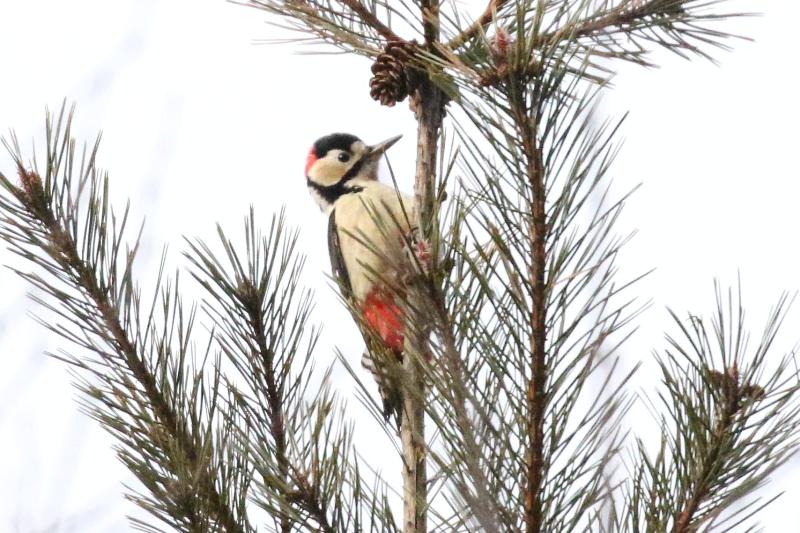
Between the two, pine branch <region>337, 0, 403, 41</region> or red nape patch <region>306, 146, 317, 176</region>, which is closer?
pine branch <region>337, 0, 403, 41</region>

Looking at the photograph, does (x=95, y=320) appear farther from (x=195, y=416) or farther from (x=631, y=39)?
(x=631, y=39)

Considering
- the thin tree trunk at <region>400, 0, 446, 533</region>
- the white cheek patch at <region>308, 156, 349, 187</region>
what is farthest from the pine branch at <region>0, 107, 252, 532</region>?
the white cheek patch at <region>308, 156, 349, 187</region>

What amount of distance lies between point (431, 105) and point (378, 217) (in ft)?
3.14

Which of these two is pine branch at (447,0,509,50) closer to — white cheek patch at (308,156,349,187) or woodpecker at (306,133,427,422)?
woodpecker at (306,133,427,422)

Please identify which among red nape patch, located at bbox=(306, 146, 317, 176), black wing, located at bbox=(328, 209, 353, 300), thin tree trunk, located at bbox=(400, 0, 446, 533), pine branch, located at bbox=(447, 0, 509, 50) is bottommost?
thin tree trunk, located at bbox=(400, 0, 446, 533)

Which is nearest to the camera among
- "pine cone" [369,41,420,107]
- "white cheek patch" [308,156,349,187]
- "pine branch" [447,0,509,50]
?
"pine branch" [447,0,509,50]

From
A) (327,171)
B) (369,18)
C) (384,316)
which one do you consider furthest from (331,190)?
(369,18)

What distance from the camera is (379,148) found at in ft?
15.0

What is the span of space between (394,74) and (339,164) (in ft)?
7.68

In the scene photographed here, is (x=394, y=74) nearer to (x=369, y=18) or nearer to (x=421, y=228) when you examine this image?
(x=369, y=18)

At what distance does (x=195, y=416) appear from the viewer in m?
1.91

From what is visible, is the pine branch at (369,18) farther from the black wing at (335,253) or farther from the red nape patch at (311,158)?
the red nape patch at (311,158)

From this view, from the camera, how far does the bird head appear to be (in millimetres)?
4648

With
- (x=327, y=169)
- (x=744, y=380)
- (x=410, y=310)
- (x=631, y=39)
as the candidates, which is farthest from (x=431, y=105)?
(x=327, y=169)
